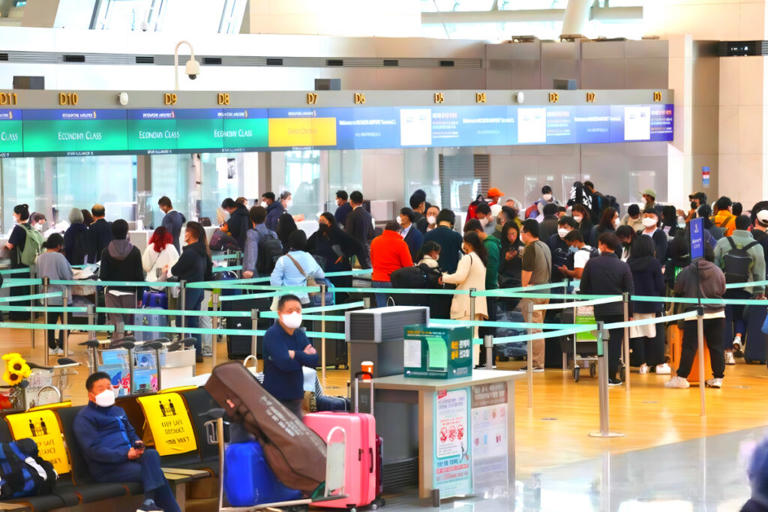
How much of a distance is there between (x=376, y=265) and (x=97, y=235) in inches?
186

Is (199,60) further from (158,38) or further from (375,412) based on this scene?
(375,412)

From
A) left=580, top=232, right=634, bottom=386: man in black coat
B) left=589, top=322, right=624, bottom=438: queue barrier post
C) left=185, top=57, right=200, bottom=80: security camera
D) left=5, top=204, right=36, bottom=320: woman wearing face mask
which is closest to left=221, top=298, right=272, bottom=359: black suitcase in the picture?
left=580, top=232, right=634, bottom=386: man in black coat

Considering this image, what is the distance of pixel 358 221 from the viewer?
646 inches

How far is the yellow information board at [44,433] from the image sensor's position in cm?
755

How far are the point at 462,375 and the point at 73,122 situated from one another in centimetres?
961

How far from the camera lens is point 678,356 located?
13.5m

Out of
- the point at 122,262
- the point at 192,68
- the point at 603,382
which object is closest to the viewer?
the point at 603,382

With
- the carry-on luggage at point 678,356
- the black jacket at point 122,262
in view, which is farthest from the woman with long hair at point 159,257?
the carry-on luggage at point 678,356

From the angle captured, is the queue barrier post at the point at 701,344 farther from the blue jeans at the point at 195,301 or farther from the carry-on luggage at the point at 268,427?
the blue jeans at the point at 195,301

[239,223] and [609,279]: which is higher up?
[239,223]

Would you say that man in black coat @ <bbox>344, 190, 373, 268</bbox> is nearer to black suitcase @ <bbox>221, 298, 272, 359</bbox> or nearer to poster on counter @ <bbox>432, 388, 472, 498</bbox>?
black suitcase @ <bbox>221, 298, 272, 359</bbox>

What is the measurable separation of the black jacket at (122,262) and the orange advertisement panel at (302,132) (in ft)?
13.4

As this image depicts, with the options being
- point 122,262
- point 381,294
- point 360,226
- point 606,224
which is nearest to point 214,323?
point 122,262

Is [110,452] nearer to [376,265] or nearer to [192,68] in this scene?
[376,265]
